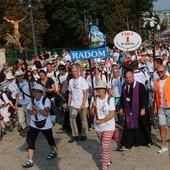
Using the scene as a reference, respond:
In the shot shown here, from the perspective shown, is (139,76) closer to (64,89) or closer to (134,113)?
(134,113)

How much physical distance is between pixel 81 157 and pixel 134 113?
1.37m

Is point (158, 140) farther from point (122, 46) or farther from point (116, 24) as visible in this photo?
point (116, 24)

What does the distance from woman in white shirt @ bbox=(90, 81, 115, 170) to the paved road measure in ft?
1.96

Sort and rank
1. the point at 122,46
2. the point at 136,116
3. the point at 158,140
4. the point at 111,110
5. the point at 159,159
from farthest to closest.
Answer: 1. the point at 122,46
2. the point at 158,140
3. the point at 136,116
4. the point at 159,159
5. the point at 111,110

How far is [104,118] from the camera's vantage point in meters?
7.09

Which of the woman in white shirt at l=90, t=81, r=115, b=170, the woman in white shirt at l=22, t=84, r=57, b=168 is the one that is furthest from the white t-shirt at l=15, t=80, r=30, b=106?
the woman in white shirt at l=90, t=81, r=115, b=170

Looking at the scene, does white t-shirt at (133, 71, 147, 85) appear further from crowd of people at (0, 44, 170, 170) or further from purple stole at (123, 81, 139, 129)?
purple stole at (123, 81, 139, 129)

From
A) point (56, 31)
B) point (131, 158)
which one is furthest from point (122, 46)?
point (56, 31)

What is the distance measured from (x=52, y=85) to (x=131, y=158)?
315cm

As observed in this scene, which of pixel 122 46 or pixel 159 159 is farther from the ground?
pixel 122 46

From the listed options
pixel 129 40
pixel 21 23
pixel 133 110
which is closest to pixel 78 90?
pixel 133 110

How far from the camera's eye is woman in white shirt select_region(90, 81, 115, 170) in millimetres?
7074

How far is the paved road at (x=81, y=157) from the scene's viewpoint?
305 inches

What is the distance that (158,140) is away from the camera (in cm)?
918
